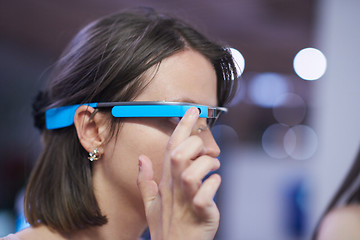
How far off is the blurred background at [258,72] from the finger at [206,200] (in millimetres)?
2200

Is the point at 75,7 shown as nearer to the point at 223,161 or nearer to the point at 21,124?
the point at 21,124

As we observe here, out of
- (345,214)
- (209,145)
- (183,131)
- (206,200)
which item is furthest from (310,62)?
(206,200)

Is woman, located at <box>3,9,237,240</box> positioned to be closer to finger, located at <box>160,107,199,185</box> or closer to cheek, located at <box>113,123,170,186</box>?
cheek, located at <box>113,123,170,186</box>

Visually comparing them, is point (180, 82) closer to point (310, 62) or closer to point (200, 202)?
point (200, 202)

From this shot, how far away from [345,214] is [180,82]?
803mm

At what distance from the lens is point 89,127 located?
3.93 ft

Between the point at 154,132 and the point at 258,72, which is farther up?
the point at 154,132

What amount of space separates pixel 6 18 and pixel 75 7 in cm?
89

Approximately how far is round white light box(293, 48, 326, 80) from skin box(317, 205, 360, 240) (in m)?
3.36

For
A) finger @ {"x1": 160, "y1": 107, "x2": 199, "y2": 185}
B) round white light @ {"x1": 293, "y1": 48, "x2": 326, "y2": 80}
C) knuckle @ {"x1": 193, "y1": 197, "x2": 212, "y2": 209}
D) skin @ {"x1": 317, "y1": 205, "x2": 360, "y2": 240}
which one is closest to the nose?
finger @ {"x1": 160, "y1": 107, "x2": 199, "y2": 185}

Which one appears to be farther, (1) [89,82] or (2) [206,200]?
(1) [89,82]

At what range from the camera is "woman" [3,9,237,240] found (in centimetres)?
114

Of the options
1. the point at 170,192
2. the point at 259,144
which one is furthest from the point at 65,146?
the point at 259,144

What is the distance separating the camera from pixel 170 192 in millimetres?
874
